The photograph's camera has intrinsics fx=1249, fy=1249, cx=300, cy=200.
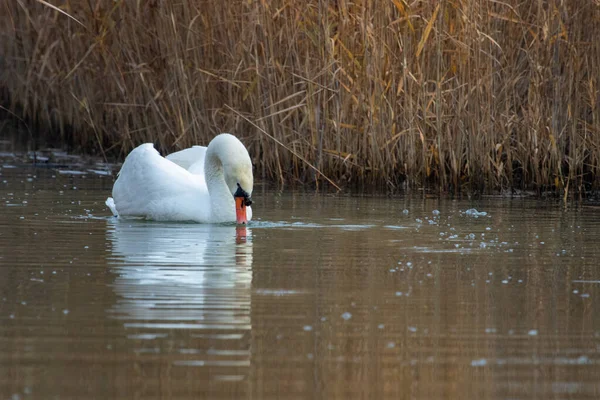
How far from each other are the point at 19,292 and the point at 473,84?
20.9 ft

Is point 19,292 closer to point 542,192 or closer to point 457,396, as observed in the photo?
point 457,396

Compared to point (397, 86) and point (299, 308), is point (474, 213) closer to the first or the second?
point (397, 86)

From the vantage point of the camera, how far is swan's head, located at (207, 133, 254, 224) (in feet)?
27.0

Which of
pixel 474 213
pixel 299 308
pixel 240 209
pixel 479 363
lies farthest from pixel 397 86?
pixel 479 363

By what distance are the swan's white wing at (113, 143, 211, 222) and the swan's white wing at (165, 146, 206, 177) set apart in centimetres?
39

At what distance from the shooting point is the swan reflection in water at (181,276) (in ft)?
15.8

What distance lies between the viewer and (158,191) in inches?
346

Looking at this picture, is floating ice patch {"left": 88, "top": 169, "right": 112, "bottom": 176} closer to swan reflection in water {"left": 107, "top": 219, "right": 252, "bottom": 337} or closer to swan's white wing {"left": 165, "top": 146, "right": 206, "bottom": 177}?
swan's white wing {"left": 165, "top": 146, "right": 206, "bottom": 177}

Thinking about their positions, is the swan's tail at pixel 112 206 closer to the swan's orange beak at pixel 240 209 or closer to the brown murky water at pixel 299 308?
the brown murky water at pixel 299 308

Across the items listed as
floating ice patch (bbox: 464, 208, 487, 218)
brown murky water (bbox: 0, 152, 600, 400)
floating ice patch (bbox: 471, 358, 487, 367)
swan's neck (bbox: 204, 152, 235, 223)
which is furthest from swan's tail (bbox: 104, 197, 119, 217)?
floating ice patch (bbox: 471, 358, 487, 367)

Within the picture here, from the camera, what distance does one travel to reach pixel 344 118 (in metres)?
11.3

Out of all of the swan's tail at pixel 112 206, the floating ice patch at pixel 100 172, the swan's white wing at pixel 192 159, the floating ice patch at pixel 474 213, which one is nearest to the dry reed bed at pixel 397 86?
the floating ice patch at pixel 100 172

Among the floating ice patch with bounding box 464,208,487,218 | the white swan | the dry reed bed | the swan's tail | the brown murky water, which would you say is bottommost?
the brown murky water

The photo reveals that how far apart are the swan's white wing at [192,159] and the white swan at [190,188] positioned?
465mm
